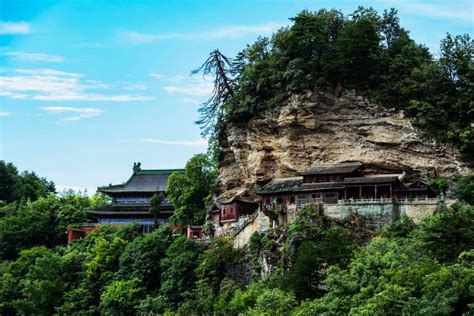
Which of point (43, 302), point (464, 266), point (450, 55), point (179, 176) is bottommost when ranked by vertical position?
point (43, 302)

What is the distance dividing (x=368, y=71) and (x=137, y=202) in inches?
940

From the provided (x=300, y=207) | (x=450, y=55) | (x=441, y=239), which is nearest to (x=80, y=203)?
(x=300, y=207)

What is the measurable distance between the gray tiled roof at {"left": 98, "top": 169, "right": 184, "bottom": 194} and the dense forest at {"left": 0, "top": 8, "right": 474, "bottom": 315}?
4.02m

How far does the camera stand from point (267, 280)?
4375cm

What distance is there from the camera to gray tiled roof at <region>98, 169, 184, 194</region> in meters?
68.4

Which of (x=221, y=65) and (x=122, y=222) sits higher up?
(x=221, y=65)

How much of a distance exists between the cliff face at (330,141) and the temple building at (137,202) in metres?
10.4

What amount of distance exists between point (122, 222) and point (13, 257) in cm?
834

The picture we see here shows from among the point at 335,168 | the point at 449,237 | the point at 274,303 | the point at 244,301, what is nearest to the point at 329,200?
the point at 335,168

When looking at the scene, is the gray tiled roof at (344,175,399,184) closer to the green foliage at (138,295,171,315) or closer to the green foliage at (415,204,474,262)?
the green foliage at (415,204,474,262)

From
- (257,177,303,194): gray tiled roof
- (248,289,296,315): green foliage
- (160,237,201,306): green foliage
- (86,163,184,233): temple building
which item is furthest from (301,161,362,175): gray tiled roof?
(86,163,184,233): temple building

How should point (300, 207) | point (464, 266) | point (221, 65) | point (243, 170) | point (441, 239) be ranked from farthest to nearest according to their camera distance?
point (221, 65) < point (243, 170) < point (300, 207) < point (441, 239) < point (464, 266)

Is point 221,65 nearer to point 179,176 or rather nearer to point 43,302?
point 179,176

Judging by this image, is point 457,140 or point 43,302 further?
point 43,302
